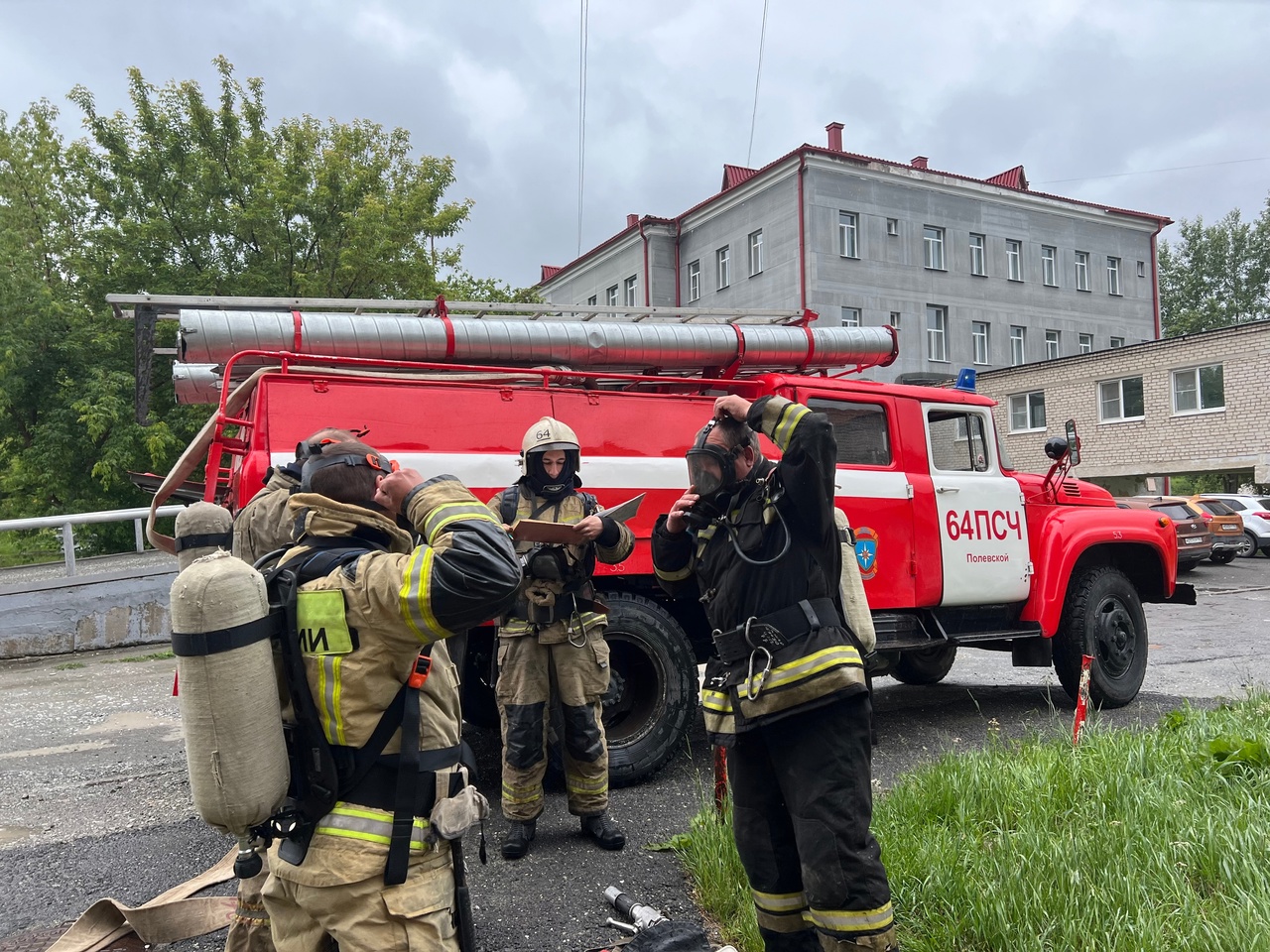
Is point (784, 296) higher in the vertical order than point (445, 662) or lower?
higher

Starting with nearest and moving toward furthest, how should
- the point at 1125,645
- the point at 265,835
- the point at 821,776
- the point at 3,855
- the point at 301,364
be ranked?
the point at 265,835 → the point at 821,776 → the point at 3,855 → the point at 301,364 → the point at 1125,645

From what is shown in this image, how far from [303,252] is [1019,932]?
52.6 feet

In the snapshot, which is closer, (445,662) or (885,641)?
(445,662)

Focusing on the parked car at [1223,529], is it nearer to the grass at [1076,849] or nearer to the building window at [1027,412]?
the building window at [1027,412]

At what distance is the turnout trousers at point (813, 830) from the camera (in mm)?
2543

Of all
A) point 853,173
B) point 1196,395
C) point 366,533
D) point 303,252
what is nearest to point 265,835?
point 366,533

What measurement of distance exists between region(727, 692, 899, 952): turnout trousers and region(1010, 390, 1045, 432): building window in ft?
91.5

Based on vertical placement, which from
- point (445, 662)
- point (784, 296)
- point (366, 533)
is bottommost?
point (445, 662)

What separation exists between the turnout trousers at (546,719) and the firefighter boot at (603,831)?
0.04 m

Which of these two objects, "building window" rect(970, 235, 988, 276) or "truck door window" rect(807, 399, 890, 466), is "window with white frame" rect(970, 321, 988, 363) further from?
"truck door window" rect(807, 399, 890, 466)

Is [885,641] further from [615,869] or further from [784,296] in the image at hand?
[784,296]

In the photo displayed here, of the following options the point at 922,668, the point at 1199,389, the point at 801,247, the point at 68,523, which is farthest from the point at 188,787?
the point at 1199,389

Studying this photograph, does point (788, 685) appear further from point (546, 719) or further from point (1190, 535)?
point (1190, 535)

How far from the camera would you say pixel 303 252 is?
1614cm
